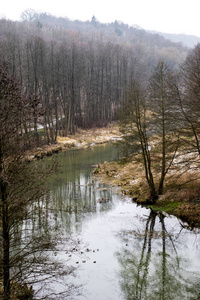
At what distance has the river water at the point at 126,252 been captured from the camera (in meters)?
6.91

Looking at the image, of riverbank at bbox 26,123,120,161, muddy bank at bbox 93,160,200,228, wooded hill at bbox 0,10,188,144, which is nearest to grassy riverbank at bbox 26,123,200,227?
Result: muddy bank at bbox 93,160,200,228

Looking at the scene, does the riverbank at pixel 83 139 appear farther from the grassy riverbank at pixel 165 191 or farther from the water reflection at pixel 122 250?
the water reflection at pixel 122 250

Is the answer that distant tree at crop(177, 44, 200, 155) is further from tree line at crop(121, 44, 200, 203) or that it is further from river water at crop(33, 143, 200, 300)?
river water at crop(33, 143, 200, 300)

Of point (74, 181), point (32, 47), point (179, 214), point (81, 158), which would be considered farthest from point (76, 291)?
point (32, 47)

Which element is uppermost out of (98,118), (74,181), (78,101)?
(78,101)

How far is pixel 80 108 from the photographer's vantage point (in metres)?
41.2

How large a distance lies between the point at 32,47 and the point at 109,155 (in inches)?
657

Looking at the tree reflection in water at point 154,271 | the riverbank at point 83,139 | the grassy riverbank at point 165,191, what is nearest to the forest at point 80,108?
the grassy riverbank at point 165,191

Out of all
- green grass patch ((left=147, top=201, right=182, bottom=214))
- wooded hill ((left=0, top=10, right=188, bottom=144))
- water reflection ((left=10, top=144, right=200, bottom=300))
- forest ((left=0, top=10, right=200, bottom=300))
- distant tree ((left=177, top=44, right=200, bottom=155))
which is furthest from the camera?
wooded hill ((left=0, top=10, right=188, bottom=144))

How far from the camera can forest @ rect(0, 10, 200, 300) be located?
16.9 ft

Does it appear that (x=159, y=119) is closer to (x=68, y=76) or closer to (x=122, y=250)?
(x=122, y=250)

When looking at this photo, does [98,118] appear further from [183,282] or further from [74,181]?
[183,282]

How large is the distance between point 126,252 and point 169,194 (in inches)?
193

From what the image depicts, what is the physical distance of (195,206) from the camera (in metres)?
11.2
